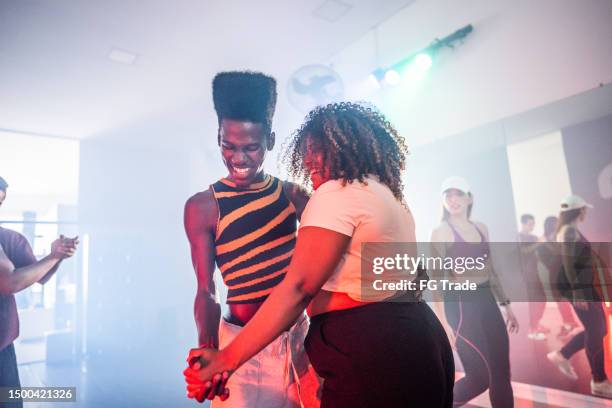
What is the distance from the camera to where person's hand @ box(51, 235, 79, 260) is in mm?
2070

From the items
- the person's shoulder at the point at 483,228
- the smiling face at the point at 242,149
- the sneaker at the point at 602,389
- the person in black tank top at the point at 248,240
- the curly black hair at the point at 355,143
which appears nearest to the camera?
the curly black hair at the point at 355,143

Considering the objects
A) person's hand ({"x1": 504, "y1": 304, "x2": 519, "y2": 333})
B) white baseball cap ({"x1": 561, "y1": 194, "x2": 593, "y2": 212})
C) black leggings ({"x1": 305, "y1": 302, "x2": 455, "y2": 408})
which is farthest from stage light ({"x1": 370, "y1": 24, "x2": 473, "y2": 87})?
black leggings ({"x1": 305, "y1": 302, "x2": 455, "y2": 408})

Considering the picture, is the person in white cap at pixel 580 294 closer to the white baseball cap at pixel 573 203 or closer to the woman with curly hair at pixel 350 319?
the white baseball cap at pixel 573 203

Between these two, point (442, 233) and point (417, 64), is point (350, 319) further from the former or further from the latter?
point (417, 64)

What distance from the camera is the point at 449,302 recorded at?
8.13 ft

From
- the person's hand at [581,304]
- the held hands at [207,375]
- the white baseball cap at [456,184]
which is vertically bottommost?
the person's hand at [581,304]

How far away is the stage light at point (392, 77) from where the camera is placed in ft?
10.1

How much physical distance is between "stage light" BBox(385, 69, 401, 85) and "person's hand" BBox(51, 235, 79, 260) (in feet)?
8.41

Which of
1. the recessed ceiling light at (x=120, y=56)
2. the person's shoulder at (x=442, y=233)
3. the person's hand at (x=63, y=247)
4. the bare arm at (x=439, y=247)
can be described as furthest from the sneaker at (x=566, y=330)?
the recessed ceiling light at (x=120, y=56)

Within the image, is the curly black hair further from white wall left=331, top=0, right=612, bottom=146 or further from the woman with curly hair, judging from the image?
white wall left=331, top=0, right=612, bottom=146

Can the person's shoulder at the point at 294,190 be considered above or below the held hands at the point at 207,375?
above

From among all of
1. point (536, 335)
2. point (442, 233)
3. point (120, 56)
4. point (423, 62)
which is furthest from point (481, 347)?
point (120, 56)

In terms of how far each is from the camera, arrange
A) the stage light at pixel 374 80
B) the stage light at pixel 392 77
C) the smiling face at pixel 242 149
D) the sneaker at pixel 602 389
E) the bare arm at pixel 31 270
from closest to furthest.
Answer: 1. the smiling face at pixel 242 149
2. the bare arm at pixel 31 270
3. the sneaker at pixel 602 389
4. the stage light at pixel 392 77
5. the stage light at pixel 374 80

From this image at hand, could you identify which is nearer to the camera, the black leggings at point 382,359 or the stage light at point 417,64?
the black leggings at point 382,359
